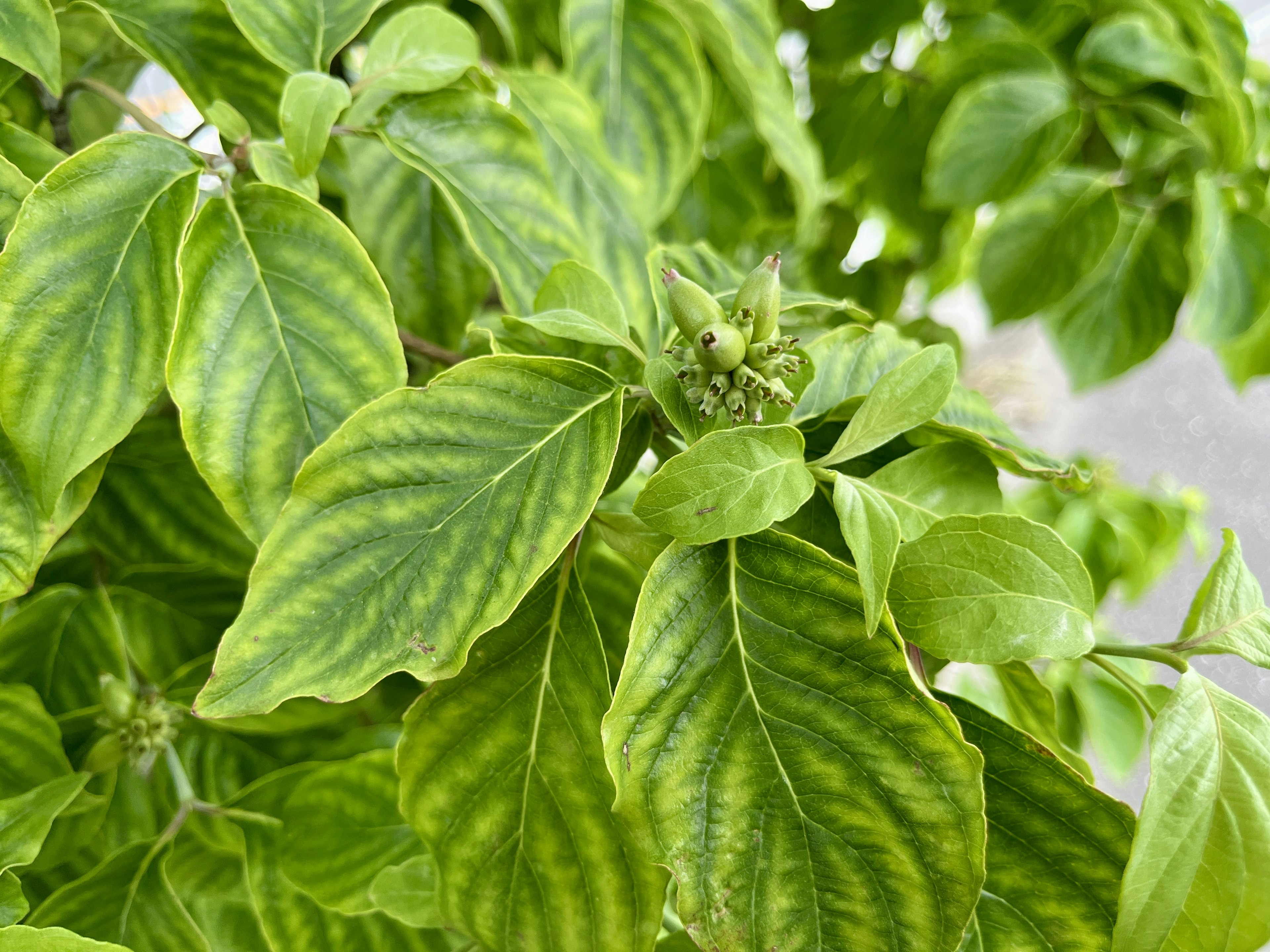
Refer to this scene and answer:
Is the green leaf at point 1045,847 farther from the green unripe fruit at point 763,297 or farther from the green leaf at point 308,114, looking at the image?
the green leaf at point 308,114

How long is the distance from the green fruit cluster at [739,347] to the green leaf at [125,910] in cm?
28

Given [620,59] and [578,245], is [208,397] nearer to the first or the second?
[578,245]

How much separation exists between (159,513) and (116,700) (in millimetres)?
78

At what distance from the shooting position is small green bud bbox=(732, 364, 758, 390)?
256mm

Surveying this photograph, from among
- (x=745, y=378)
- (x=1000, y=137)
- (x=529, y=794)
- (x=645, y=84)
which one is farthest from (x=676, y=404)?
(x=1000, y=137)

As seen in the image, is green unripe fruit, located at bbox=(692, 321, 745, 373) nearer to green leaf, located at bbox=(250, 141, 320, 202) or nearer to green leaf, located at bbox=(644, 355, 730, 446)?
green leaf, located at bbox=(644, 355, 730, 446)

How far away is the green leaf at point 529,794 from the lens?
0.28 meters

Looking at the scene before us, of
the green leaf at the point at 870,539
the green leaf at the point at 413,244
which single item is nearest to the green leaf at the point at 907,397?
the green leaf at the point at 870,539

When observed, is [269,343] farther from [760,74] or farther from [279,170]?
[760,74]

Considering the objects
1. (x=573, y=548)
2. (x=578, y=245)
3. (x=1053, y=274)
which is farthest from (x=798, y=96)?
(x=573, y=548)

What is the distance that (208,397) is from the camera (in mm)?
283

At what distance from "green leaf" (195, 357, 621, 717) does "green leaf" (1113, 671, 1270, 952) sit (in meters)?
0.17

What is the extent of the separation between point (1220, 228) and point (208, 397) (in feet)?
1.95

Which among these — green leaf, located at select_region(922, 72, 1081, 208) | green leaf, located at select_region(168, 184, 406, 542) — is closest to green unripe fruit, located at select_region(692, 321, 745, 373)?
green leaf, located at select_region(168, 184, 406, 542)
